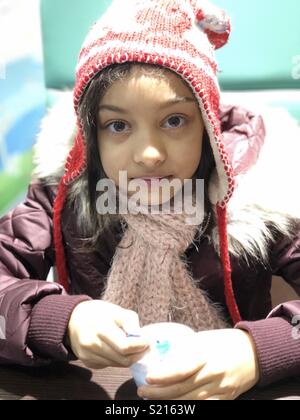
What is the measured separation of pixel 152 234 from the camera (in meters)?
0.74

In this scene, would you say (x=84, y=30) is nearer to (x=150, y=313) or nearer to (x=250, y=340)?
(x=150, y=313)

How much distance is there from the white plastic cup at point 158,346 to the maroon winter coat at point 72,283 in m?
0.09

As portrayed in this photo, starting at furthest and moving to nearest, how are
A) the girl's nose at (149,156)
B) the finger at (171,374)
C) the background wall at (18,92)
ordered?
the background wall at (18,92) < the girl's nose at (149,156) < the finger at (171,374)

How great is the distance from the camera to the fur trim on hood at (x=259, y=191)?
2.37ft

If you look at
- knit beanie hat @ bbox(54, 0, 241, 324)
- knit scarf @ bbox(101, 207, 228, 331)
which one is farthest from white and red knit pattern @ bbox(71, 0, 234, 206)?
knit scarf @ bbox(101, 207, 228, 331)

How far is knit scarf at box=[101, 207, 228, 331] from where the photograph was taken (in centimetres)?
74

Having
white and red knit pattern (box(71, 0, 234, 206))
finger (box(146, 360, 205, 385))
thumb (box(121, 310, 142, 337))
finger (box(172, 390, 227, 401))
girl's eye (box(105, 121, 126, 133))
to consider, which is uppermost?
white and red knit pattern (box(71, 0, 234, 206))

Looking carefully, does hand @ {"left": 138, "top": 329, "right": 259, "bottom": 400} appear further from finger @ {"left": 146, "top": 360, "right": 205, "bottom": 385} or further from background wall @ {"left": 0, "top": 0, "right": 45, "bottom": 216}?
background wall @ {"left": 0, "top": 0, "right": 45, "bottom": 216}

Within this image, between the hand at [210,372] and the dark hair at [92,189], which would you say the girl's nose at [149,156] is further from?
the hand at [210,372]

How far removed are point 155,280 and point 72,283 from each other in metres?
0.16

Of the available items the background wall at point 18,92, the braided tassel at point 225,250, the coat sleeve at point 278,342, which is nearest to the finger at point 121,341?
the coat sleeve at point 278,342

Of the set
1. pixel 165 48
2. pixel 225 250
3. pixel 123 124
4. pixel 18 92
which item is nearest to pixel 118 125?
pixel 123 124
